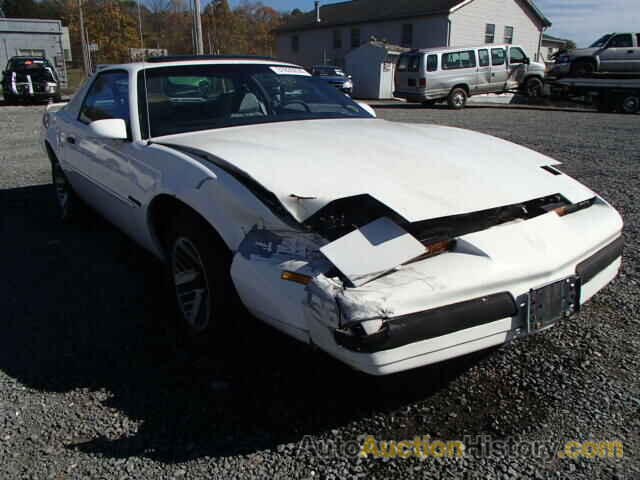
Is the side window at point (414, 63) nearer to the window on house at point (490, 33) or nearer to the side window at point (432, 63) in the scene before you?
the side window at point (432, 63)

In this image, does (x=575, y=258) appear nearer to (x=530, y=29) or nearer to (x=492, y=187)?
(x=492, y=187)

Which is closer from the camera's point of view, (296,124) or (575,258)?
(575,258)

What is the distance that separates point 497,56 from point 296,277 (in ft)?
62.9

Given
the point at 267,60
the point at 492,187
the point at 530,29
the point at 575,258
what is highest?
the point at 530,29

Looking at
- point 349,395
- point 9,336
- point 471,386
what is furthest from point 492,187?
point 9,336

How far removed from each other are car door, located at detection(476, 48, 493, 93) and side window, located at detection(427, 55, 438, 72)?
1628 mm

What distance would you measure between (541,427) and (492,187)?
0.98m

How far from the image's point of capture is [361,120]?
11.6 feet

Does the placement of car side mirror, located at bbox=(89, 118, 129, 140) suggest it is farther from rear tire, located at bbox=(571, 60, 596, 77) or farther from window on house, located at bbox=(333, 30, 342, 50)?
window on house, located at bbox=(333, 30, 342, 50)

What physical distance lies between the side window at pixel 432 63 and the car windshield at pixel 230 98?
1538 cm

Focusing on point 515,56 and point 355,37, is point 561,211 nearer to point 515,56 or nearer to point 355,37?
point 515,56

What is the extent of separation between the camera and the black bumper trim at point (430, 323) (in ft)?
5.51

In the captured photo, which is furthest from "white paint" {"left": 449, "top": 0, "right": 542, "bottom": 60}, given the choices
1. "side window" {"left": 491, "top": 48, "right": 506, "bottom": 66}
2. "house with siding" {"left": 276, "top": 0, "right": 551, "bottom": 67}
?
"side window" {"left": 491, "top": 48, "right": 506, "bottom": 66}

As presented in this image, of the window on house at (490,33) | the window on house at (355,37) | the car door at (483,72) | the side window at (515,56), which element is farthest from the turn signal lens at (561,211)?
the window on house at (355,37)
